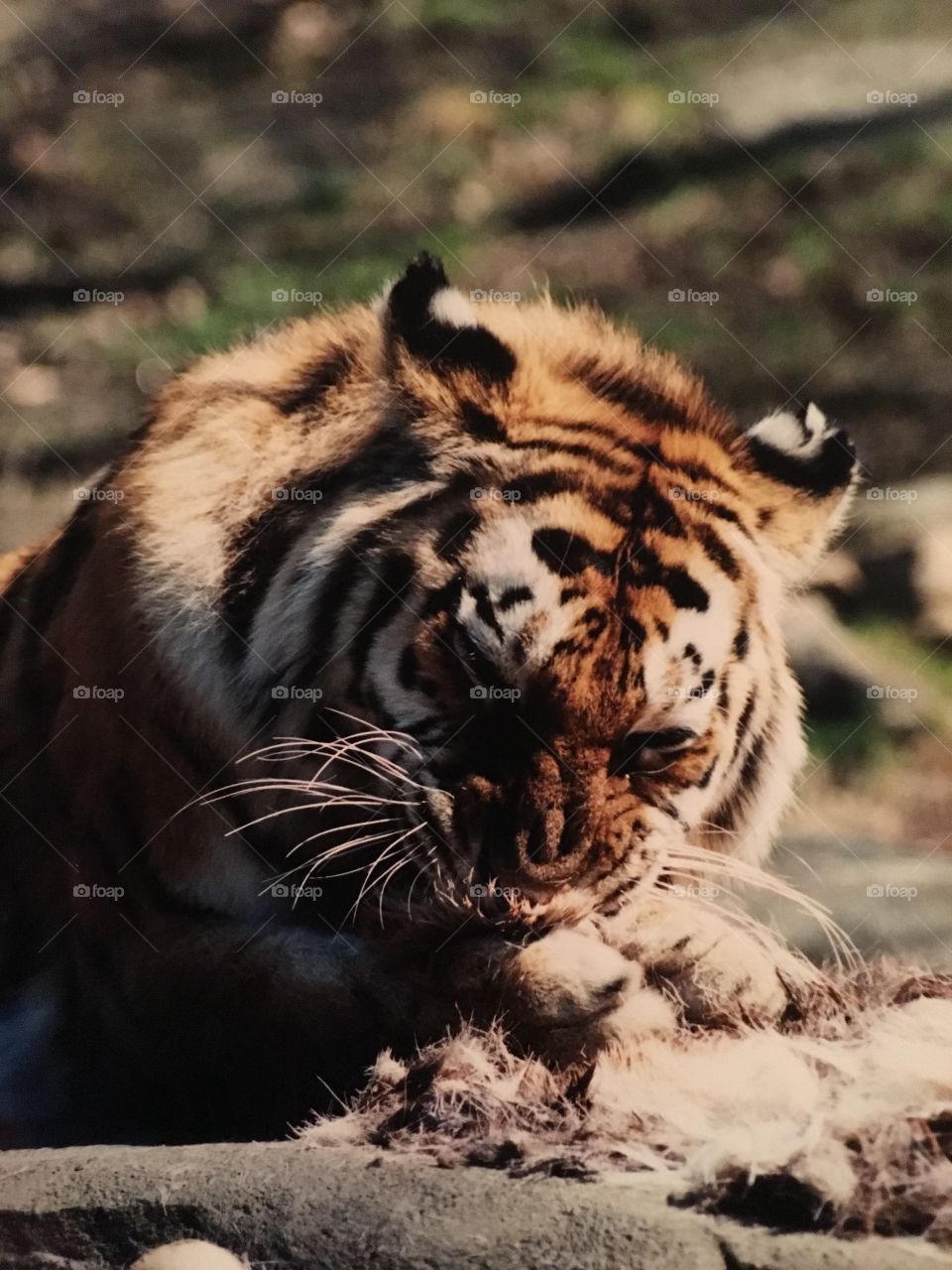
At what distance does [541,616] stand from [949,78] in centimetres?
161

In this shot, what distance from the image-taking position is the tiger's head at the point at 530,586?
6.66 ft

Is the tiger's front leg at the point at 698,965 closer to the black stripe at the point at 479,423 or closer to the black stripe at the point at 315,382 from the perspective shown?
the black stripe at the point at 479,423

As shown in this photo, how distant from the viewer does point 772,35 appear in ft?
10.2

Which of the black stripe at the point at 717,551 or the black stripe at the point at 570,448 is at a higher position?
the black stripe at the point at 570,448

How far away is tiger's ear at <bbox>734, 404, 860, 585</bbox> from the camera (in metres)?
2.32

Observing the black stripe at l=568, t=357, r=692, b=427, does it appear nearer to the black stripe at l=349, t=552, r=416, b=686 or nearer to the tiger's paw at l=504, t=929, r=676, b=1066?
the black stripe at l=349, t=552, r=416, b=686

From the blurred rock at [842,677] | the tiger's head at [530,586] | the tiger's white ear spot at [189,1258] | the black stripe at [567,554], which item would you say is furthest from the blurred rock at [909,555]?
the tiger's white ear spot at [189,1258]

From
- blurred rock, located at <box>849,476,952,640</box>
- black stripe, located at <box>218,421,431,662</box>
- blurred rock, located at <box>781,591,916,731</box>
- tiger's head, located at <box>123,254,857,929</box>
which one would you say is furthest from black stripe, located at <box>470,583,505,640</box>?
blurred rock, located at <box>849,476,952,640</box>

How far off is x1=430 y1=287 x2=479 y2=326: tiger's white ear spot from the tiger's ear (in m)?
0.46

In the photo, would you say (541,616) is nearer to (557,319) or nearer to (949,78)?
(557,319)

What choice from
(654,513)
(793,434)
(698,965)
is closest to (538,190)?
(793,434)

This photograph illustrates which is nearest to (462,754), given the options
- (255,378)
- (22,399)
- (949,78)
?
(255,378)

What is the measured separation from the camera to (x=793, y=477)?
2332 millimetres

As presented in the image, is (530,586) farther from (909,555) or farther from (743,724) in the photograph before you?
(909,555)
